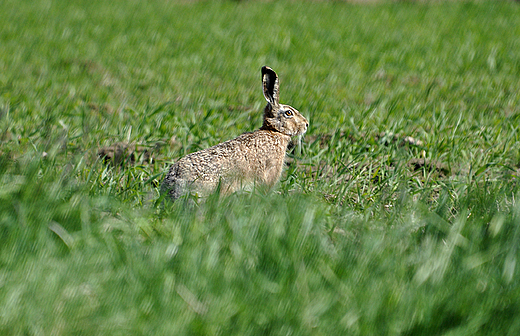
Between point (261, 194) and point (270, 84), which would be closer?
point (261, 194)

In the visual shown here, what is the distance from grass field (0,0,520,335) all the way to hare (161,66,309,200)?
20 cm

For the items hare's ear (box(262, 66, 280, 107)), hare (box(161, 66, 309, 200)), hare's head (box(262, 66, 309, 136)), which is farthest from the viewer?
hare's head (box(262, 66, 309, 136))

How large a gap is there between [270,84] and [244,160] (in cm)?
88

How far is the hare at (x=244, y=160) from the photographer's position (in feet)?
12.5

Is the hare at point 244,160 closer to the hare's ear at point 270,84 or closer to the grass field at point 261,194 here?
the hare's ear at point 270,84

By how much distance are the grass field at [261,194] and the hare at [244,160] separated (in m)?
0.20

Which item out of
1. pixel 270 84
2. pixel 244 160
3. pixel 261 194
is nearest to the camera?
pixel 261 194

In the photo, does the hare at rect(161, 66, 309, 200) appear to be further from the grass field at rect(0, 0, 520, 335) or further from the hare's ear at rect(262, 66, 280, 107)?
the grass field at rect(0, 0, 520, 335)

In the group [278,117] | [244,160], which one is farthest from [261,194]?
[278,117]

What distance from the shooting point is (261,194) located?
3402mm

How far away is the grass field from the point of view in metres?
2.29

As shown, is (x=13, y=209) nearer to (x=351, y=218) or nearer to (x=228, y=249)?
(x=228, y=249)

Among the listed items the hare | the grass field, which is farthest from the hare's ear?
the grass field

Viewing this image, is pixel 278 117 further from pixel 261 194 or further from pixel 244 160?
pixel 261 194
